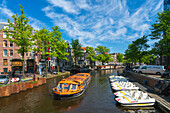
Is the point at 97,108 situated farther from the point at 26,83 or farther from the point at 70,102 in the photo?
the point at 26,83

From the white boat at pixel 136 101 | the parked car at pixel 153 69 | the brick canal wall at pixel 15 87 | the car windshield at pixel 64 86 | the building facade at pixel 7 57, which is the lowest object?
the white boat at pixel 136 101

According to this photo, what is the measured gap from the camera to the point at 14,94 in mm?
16750

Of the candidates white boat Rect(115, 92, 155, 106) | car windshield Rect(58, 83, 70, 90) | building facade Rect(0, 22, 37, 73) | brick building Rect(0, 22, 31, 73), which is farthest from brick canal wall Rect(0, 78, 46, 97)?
brick building Rect(0, 22, 31, 73)

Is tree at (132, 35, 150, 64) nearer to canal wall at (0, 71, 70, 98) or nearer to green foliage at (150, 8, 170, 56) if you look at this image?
green foliage at (150, 8, 170, 56)

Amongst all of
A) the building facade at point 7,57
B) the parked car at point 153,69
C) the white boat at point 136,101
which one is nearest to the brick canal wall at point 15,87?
the white boat at point 136,101

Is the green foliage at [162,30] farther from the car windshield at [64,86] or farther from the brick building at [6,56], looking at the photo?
the brick building at [6,56]

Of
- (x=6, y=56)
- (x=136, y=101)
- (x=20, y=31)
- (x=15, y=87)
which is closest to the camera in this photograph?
(x=136, y=101)

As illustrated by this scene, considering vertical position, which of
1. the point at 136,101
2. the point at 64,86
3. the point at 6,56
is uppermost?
the point at 6,56

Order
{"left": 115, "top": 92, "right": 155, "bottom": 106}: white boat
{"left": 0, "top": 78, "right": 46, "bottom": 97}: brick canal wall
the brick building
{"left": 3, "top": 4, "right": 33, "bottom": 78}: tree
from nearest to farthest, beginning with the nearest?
{"left": 115, "top": 92, "right": 155, "bottom": 106}: white boat, {"left": 0, "top": 78, "right": 46, "bottom": 97}: brick canal wall, {"left": 3, "top": 4, "right": 33, "bottom": 78}: tree, the brick building

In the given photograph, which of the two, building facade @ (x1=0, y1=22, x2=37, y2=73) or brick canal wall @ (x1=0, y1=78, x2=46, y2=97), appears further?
building facade @ (x1=0, y1=22, x2=37, y2=73)

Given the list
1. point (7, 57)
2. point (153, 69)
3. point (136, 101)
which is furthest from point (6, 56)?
point (153, 69)

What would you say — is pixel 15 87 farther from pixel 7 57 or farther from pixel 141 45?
pixel 141 45

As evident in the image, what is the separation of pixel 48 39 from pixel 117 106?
2925cm

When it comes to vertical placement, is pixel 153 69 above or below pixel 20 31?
below
